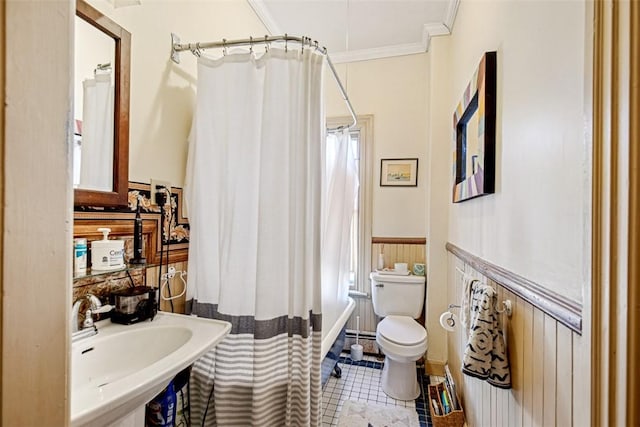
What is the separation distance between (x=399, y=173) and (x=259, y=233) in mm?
1794

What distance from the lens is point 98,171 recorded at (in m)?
1.14

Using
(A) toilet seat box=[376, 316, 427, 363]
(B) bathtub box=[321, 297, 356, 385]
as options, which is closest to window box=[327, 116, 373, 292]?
(B) bathtub box=[321, 297, 356, 385]

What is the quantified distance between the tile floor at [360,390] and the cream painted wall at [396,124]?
1140 mm

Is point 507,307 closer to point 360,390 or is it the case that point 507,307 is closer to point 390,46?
point 360,390

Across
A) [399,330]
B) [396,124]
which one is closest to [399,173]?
[396,124]

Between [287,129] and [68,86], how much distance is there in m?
1.01

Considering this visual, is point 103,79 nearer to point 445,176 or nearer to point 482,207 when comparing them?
point 482,207

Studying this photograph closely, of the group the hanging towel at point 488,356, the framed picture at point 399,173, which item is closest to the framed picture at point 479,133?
the hanging towel at point 488,356

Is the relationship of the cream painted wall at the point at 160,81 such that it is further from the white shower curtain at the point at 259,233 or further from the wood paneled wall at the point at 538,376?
the wood paneled wall at the point at 538,376

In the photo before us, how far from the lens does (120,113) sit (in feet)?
3.92

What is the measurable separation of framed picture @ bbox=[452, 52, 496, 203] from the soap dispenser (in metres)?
1.49

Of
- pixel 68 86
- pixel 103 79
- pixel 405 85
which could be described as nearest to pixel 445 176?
Result: pixel 405 85

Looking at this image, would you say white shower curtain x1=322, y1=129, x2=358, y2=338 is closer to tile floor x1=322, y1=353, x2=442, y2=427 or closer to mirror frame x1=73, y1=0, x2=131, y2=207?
tile floor x1=322, y1=353, x2=442, y2=427

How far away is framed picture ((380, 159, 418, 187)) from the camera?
9.05 feet
